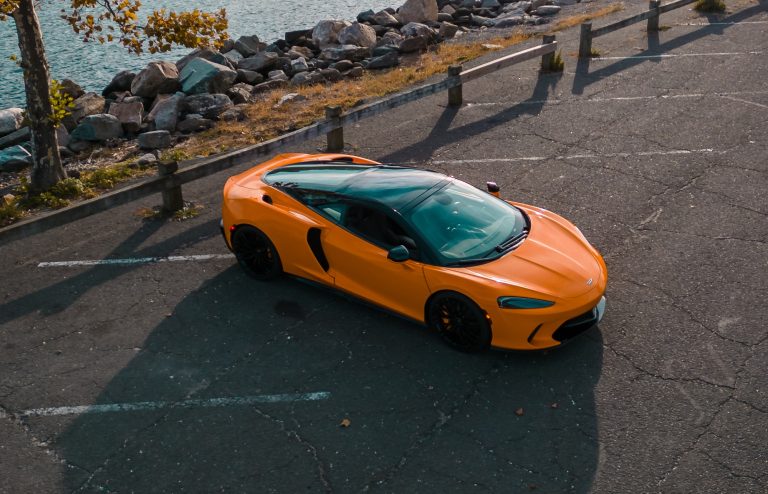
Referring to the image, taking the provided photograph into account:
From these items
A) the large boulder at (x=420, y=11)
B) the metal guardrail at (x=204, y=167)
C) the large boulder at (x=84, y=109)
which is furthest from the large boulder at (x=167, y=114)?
the large boulder at (x=420, y=11)

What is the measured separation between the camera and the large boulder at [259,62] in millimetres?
22031

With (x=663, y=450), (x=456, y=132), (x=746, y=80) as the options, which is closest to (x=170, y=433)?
(x=663, y=450)

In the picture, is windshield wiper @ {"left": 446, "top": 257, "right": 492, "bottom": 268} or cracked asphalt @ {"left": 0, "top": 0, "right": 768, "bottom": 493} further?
windshield wiper @ {"left": 446, "top": 257, "right": 492, "bottom": 268}

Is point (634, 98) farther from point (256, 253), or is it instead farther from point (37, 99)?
point (37, 99)

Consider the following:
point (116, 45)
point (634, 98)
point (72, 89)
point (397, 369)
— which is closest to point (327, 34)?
point (72, 89)

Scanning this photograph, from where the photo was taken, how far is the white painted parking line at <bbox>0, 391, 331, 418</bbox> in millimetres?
7273

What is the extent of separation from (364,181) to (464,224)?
4.22 feet

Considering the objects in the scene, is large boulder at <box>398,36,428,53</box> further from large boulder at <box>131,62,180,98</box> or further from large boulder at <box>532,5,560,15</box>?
large boulder at <box>131,62,180,98</box>

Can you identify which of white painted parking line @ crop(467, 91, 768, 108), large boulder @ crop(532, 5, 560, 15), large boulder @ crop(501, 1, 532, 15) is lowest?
white painted parking line @ crop(467, 91, 768, 108)

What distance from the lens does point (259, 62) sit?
22.1 meters

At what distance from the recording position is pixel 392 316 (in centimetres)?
838

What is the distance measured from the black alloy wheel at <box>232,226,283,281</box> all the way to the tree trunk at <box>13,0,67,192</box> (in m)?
4.87

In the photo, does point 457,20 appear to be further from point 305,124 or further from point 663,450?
point 663,450

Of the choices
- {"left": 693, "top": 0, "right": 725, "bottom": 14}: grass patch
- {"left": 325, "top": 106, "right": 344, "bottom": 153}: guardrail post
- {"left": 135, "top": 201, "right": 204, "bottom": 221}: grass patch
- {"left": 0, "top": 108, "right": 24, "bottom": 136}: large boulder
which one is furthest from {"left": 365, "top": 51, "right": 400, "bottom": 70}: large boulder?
{"left": 135, "top": 201, "right": 204, "bottom": 221}: grass patch
